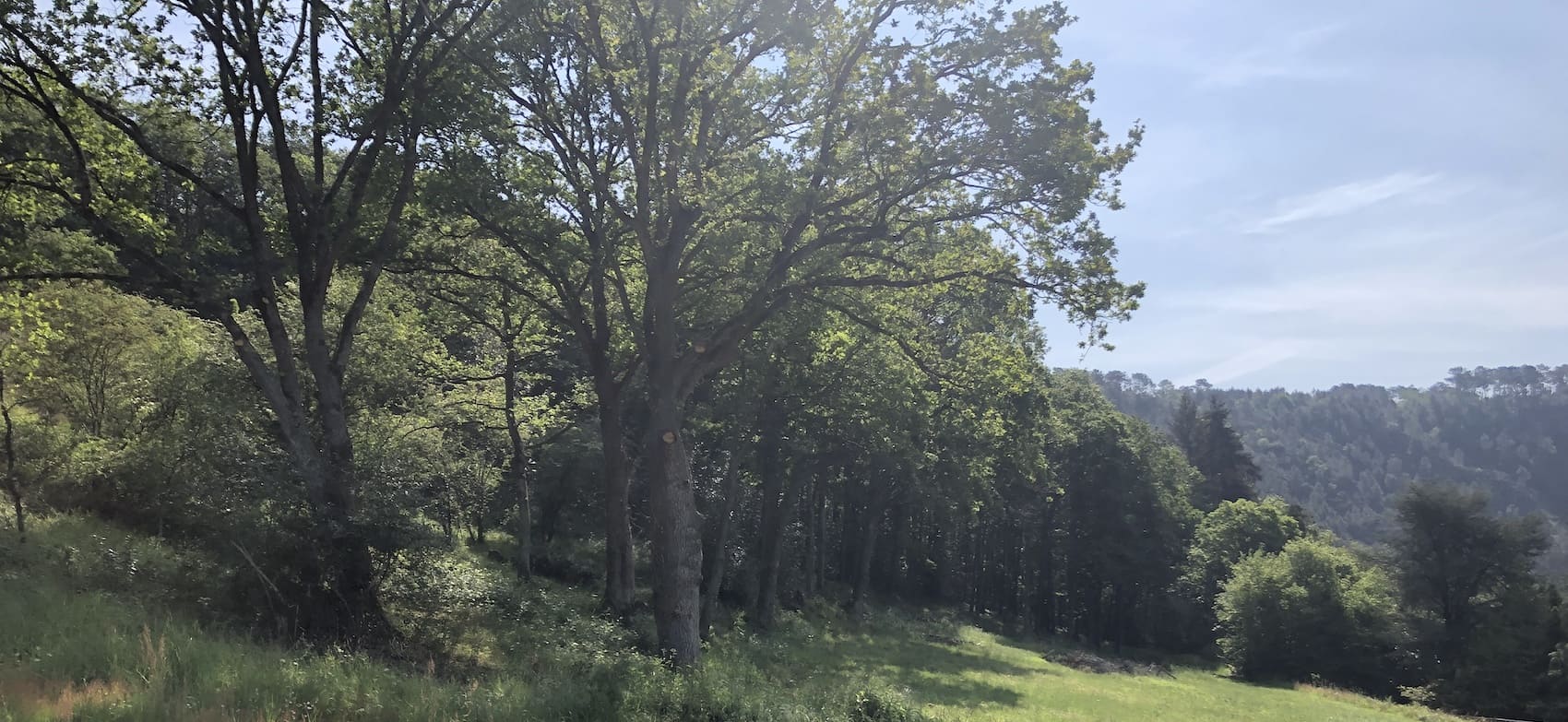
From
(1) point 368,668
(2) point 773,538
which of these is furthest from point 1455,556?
(1) point 368,668

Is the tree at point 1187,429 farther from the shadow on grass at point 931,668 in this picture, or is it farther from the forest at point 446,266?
the forest at point 446,266

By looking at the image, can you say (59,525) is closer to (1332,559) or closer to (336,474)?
(336,474)

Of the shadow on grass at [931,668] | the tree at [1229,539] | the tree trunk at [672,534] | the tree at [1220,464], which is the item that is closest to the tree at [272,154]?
the tree trunk at [672,534]

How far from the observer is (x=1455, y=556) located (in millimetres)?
46469

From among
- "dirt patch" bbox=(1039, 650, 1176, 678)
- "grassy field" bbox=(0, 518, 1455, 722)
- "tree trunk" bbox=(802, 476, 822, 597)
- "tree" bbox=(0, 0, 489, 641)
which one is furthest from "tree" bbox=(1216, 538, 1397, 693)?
"tree" bbox=(0, 0, 489, 641)

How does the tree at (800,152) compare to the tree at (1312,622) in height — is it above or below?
above

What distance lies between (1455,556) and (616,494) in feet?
162

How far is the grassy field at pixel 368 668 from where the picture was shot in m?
7.55

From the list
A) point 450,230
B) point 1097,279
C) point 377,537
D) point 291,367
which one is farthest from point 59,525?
point 1097,279

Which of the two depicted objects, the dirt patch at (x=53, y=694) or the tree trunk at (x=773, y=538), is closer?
the dirt patch at (x=53, y=694)

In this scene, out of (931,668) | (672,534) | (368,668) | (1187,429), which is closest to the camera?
(368,668)

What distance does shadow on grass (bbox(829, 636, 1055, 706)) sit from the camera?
21.7 meters

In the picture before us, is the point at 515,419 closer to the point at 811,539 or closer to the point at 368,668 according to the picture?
the point at 368,668

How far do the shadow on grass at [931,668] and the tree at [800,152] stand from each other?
811cm
